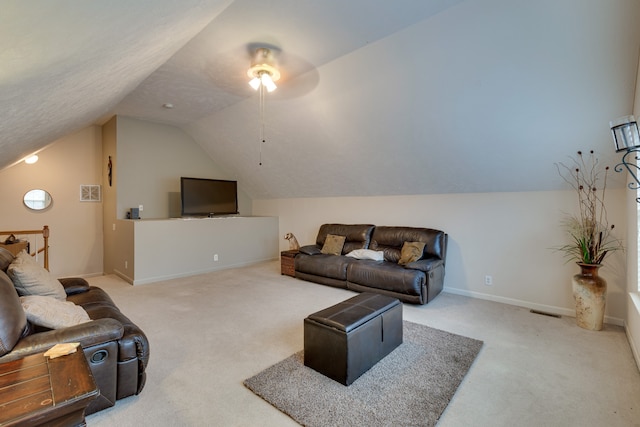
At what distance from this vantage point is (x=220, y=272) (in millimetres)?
5770

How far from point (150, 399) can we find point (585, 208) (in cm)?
465

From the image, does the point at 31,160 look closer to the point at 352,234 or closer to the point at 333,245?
the point at 333,245

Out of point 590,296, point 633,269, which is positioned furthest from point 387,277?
point 633,269

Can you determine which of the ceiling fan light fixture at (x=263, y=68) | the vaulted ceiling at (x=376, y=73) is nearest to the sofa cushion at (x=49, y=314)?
the vaulted ceiling at (x=376, y=73)

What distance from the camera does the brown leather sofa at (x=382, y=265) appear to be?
3854mm

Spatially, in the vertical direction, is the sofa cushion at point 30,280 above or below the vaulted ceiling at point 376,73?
below

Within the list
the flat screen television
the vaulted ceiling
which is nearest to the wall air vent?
the flat screen television

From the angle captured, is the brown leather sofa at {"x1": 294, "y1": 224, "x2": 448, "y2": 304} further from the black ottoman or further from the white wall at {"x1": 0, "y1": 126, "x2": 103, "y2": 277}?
the white wall at {"x1": 0, "y1": 126, "x2": 103, "y2": 277}

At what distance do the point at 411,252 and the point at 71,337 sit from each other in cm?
376

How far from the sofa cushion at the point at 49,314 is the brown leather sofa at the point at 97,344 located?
54mm

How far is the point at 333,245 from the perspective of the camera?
5297 mm

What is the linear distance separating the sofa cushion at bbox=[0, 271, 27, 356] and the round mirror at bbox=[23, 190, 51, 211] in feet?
15.3

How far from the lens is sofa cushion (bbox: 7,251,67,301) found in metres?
2.15

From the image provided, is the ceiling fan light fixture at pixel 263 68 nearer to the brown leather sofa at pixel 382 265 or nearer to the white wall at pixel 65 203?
the brown leather sofa at pixel 382 265
